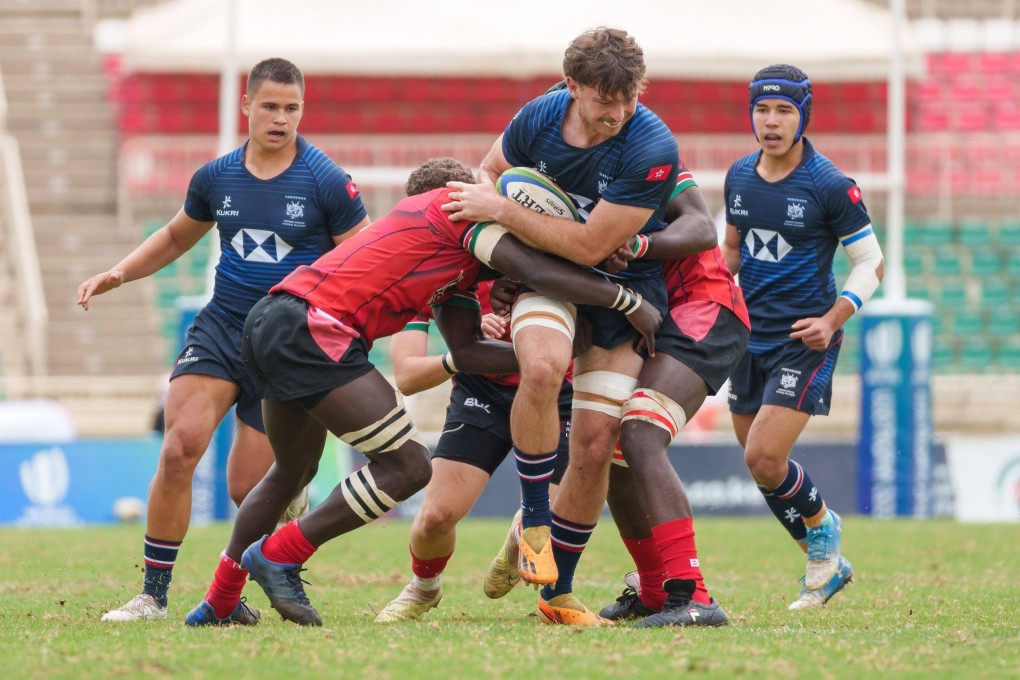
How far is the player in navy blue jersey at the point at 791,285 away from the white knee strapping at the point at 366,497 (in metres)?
2.53

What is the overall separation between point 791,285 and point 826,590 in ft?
5.41

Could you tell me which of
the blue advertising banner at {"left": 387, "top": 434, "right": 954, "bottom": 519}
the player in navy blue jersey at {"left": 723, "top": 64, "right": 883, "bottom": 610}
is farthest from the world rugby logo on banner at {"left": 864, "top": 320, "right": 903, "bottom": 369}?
the player in navy blue jersey at {"left": 723, "top": 64, "right": 883, "bottom": 610}

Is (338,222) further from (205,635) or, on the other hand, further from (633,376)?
(205,635)

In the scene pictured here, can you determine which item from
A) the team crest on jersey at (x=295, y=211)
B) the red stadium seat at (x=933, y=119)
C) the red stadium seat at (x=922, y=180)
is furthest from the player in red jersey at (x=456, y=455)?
the red stadium seat at (x=933, y=119)

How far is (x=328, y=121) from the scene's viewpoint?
27641 millimetres

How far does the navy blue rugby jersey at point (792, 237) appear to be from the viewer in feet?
26.0

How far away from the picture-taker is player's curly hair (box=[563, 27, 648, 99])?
5.88 metres

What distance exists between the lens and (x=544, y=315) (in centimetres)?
612

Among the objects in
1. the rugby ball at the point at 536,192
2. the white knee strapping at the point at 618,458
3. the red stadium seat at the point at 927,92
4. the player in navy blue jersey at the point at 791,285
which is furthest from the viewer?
the red stadium seat at the point at 927,92

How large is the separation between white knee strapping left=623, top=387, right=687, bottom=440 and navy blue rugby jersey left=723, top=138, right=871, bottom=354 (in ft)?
6.51

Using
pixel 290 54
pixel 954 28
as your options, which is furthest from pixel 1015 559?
pixel 954 28

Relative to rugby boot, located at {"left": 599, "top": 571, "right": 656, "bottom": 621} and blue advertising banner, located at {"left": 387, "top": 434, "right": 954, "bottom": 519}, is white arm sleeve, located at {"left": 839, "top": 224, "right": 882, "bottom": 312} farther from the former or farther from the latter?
blue advertising banner, located at {"left": 387, "top": 434, "right": 954, "bottom": 519}

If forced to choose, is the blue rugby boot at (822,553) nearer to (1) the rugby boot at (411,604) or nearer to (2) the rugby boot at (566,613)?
(2) the rugby boot at (566,613)

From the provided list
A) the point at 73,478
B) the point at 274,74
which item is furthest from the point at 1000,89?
the point at 274,74
